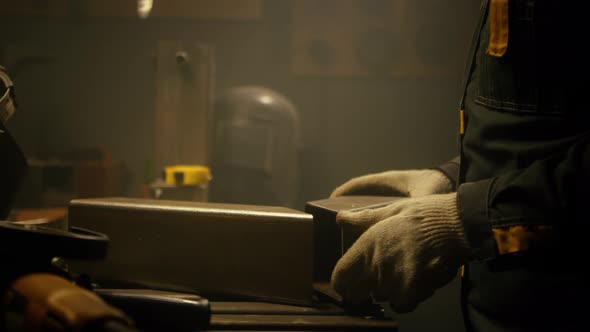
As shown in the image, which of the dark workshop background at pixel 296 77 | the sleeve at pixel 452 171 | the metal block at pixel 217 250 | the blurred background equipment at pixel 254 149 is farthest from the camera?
the dark workshop background at pixel 296 77

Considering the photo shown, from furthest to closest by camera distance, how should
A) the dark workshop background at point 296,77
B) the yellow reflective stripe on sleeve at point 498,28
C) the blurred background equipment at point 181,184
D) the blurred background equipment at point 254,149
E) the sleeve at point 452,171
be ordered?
1. the dark workshop background at point 296,77
2. the blurred background equipment at point 254,149
3. the blurred background equipment at point 181,184
4. the sleeve at point 452,171
5. the yellow reflective stripe on sleeve at point 498,28

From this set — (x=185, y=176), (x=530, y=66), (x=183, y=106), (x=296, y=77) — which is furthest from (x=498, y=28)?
(x=296, y=77)

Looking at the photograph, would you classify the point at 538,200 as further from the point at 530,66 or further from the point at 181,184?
the point at 181,184

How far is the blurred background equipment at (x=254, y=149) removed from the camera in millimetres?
3326

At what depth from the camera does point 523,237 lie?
2.15ft

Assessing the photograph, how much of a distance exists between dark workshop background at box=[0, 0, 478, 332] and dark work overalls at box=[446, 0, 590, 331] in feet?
11.8

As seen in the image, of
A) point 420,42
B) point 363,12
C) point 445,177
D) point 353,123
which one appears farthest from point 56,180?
point 445,177

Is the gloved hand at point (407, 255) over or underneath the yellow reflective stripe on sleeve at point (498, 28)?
underneath

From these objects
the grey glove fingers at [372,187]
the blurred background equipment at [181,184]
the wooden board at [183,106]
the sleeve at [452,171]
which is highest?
the wooden board at [183,106]

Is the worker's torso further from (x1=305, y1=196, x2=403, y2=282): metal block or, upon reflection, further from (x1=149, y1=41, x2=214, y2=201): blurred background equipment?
(x1=149, y1=41, x2=214, y2=201): blurred background equipment

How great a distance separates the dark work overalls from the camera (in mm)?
645

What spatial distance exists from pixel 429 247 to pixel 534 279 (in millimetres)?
142

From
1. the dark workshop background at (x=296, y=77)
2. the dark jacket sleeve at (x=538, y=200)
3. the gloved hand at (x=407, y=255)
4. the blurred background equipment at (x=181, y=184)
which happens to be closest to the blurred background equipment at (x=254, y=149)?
the dark workshop background at (x=296, y=77)

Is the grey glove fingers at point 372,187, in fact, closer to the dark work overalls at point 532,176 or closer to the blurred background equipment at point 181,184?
the dark work overalls at point 532,176
